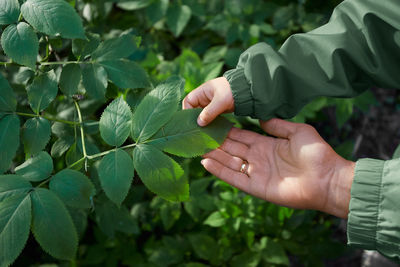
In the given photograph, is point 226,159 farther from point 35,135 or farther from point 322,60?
point 35,135

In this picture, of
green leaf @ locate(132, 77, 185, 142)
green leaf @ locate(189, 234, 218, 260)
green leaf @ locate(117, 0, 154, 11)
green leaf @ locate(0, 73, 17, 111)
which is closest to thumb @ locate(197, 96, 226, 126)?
green leaf @ locate(132, 77, 185, 142)

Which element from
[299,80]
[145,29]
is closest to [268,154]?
[299,80]

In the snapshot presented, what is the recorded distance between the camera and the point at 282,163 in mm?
1422

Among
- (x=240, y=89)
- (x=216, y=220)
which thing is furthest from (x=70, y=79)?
(x=216, y=220)

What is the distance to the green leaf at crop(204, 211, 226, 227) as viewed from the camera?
1697 mm

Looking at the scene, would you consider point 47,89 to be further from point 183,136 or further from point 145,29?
point 145,29

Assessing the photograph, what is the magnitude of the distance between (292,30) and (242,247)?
4.15 ft

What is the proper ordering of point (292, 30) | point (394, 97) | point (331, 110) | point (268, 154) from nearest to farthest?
point (268, 154) < point (292, 30) < point (331, 110) < point (394, 97)

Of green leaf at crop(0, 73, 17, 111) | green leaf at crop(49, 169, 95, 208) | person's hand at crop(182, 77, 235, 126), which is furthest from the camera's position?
person's hand at crop(182, 77, 235, 126)

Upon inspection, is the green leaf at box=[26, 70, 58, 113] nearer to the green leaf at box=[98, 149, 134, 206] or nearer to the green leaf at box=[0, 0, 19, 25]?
the green leaf at box=[0, 0, 19, 25]

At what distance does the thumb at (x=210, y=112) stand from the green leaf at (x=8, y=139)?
54 centimetres

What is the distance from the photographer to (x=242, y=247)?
189 centimetres

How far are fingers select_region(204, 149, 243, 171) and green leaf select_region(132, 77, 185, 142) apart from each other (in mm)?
405

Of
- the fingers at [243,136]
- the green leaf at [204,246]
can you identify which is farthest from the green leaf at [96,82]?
the green leaf at [204,246]
